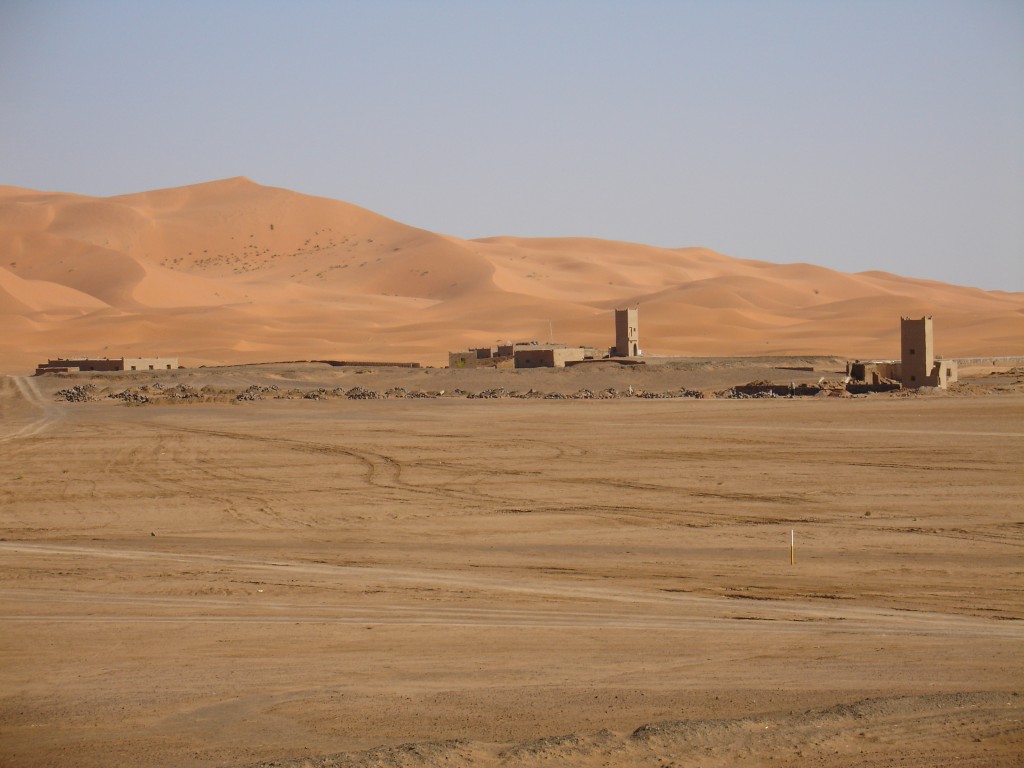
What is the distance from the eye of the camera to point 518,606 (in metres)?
11.0

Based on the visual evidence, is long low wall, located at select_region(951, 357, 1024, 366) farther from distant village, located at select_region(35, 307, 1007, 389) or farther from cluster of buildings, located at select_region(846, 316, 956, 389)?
cluster of buildings, located at select_region(846, 316, 956, 389)

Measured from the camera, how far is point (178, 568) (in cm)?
1284

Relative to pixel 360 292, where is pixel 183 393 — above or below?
below

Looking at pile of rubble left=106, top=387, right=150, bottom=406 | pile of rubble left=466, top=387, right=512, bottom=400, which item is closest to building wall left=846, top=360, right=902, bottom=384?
pile of rubble left=466, top=387, right=512, bottom=400

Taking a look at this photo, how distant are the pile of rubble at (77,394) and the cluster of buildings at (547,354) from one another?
52.3 ft

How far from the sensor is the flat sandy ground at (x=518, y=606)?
762cm

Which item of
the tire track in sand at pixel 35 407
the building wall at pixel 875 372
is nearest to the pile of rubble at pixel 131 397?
the tire track in sand at pixel 35 407

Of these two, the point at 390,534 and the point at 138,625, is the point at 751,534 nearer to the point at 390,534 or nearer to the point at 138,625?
the point at 390,534

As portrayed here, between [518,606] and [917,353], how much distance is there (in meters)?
30.1

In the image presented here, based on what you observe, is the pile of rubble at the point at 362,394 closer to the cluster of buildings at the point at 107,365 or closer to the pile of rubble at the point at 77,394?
the pile of rubble at the point at 77,394

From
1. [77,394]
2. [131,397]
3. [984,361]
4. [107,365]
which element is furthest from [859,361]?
[107,365]

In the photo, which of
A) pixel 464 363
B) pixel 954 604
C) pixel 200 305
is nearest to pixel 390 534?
pixel 954 604

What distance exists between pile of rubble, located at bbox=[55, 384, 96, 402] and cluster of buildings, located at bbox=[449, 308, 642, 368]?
1595 cm

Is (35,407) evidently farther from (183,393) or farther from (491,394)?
(491,394)
